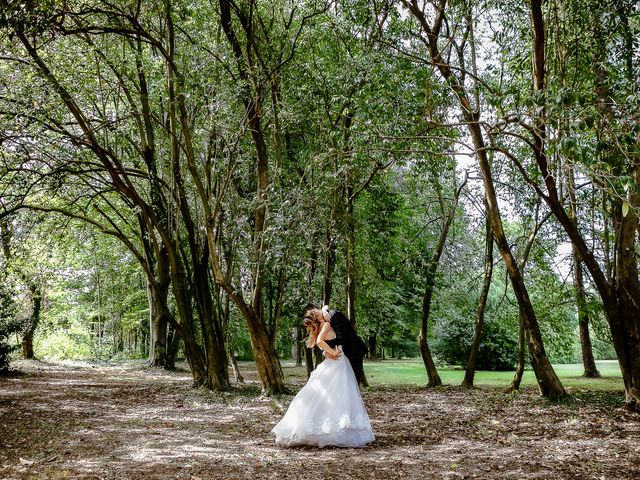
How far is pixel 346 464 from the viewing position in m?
6.68

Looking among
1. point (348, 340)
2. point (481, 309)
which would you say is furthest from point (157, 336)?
point (348, 340)

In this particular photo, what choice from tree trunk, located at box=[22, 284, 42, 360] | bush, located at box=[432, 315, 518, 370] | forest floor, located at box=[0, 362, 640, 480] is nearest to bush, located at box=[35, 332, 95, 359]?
tree trunk, located at box=[22, 284, 42, 360]

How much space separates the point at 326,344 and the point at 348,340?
20.2 inches

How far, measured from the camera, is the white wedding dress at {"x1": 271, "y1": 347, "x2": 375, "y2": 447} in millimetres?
7633

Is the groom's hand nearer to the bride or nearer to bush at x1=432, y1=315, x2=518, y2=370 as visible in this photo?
the bride

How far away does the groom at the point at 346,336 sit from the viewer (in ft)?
27.5

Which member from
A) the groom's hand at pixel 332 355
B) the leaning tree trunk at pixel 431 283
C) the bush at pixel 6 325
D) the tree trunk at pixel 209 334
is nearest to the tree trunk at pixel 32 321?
the bush at pixel 6 325

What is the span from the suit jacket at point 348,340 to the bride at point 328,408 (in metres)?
0.14

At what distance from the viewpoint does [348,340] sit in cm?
852

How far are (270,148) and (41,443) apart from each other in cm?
1004

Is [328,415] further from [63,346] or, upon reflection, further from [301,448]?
[63,346]

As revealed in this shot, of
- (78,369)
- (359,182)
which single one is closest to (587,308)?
(359,182)

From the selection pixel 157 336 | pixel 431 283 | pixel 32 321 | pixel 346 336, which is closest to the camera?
pixel 346 336

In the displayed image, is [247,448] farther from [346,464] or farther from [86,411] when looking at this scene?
[86,411]
